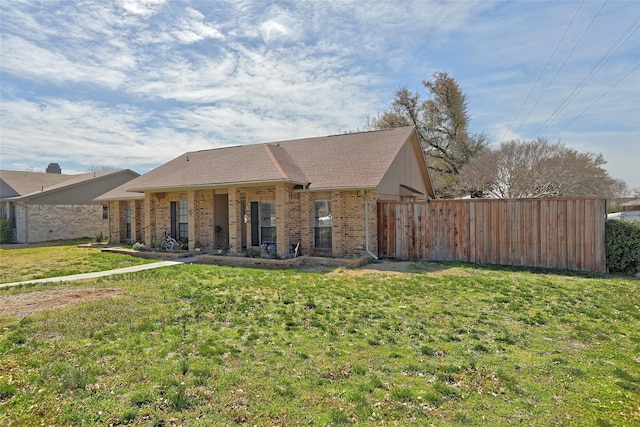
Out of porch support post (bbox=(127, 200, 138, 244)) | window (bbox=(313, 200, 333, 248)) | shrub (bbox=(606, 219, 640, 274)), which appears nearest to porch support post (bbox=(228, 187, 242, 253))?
window (bbox=(313, 200, 333, 248))

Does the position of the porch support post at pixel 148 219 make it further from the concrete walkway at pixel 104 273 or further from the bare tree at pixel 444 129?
the bare tree at pixel 444 129

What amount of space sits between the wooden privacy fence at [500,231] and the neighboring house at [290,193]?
1.09 meters

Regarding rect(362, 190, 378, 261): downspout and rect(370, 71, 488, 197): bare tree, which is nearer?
rect(362, 190, 378, 261): downspout

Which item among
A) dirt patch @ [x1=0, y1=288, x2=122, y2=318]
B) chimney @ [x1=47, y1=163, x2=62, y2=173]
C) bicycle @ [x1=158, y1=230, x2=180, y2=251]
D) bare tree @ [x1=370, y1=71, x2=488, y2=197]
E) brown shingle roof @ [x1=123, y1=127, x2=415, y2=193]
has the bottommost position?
dirt patch @ [x1=0, y1=288, x2=122, y2=318]

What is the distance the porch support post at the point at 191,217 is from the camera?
594 inches

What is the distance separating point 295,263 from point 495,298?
648 centimetres

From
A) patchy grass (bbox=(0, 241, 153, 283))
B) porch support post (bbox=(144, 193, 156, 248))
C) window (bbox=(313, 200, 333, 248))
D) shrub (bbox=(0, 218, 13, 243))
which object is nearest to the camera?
patchy grass (bbox=(0, 241, 153, 283))

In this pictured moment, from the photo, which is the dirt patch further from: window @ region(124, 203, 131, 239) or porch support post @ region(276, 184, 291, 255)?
window @ region(124, 203, 131, 239)

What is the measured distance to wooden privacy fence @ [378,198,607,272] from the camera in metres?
10.5

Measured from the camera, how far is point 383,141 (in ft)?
51.0

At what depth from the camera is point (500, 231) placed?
1166 cm

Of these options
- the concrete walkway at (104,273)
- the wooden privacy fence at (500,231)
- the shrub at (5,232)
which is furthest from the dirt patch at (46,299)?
the shrub at (5,232)

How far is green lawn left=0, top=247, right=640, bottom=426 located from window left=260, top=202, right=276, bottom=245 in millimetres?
6210

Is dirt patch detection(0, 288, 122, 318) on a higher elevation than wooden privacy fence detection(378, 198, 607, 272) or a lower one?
lower
